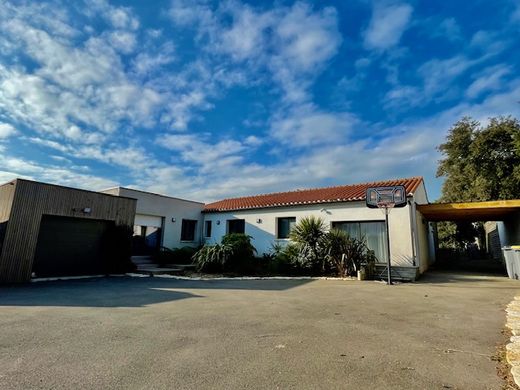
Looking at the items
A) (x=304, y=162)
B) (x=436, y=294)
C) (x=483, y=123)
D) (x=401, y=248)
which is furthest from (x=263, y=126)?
(x=483, y=123)

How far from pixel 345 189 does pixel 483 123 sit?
1011 cm

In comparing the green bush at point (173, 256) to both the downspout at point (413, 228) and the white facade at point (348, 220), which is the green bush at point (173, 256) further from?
the downspout at point (413, 228)

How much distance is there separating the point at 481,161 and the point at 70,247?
76.2ft

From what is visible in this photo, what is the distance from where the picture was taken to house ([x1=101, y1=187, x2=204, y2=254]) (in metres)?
17.2

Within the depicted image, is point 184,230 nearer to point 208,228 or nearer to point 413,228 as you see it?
point 208,228

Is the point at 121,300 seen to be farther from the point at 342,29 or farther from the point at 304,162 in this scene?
the point at 304,162

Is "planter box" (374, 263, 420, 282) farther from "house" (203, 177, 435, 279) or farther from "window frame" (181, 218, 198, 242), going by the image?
"window frame" (181, 218, 198, 242)

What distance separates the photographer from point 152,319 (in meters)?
5.31

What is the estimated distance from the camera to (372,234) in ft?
47.1

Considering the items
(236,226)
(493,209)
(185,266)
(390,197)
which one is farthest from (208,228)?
(493,209)

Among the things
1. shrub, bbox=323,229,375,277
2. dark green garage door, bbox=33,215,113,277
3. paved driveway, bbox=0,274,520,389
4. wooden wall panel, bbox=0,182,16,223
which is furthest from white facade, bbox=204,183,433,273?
wooden wall panel, bbox=0,182,16,223

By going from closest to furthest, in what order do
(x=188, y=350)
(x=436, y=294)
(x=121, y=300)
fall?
(x=188, y=350), (x=121, y=300), (x=436, y=294)

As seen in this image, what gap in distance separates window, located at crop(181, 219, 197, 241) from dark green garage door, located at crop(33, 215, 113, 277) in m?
6.33

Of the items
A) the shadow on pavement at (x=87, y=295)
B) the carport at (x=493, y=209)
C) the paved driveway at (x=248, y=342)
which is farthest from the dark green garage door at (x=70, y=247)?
the carport at (x=493, y=209)
